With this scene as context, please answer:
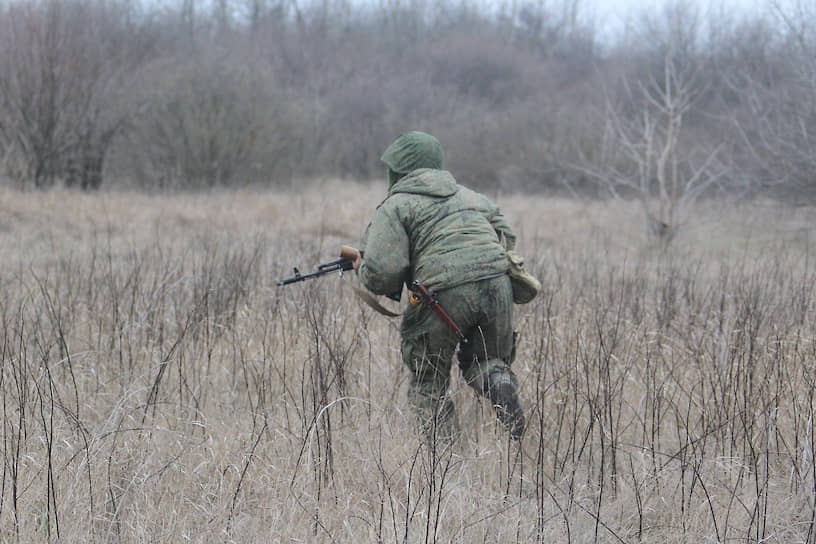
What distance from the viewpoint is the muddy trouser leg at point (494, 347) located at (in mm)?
3125

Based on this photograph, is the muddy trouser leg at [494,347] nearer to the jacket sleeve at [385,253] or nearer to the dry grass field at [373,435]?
the dry grass field at [373,435]

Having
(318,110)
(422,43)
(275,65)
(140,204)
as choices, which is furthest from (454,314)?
(422,43)

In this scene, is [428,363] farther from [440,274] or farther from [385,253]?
[385,253]

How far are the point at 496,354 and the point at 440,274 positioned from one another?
1.58 feet

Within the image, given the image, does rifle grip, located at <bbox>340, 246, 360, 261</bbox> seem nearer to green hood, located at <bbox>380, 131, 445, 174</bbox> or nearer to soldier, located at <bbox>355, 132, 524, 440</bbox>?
soldier, located at <bbox>355, 132, 524, 440</bbox>

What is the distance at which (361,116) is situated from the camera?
973 inches

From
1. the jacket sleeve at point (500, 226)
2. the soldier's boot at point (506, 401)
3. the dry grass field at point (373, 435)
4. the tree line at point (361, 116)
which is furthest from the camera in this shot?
the tree line at point (361, 116)

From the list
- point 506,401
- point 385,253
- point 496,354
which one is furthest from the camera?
point 496,354

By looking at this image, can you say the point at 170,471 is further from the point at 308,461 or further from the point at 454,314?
the point at 454,314

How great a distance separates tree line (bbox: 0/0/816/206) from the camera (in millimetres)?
10812

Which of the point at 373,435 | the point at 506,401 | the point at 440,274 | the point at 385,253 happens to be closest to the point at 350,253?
the point at 385,253

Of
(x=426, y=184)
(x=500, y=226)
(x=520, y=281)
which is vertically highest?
(x=426, y=184)

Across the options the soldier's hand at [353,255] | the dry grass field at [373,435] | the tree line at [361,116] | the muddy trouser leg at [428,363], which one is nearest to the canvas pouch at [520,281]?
the dry grass field at [373,435]

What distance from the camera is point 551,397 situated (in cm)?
371
